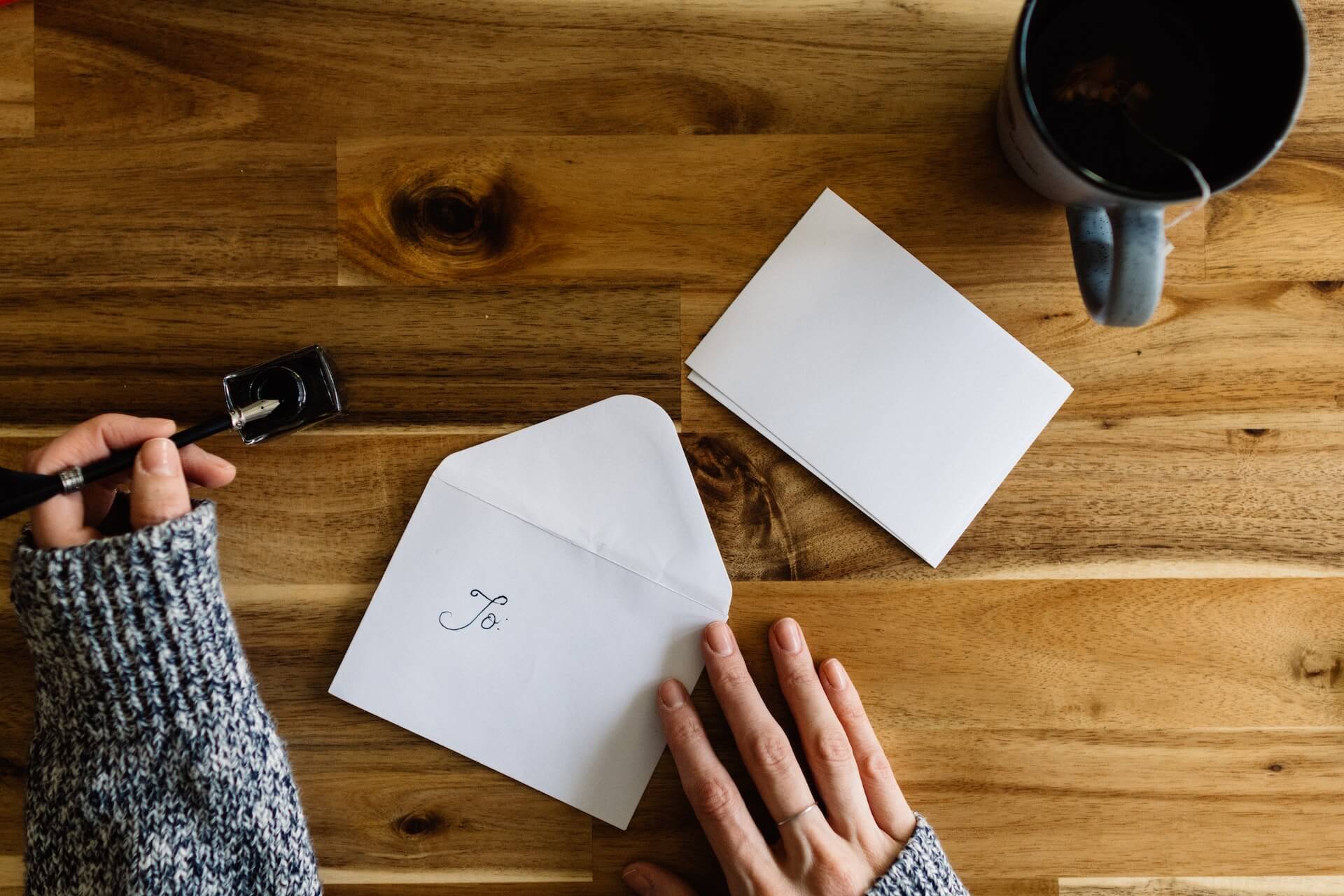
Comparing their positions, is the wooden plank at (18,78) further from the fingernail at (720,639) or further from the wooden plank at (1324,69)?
the wooden plank at (1324,69)

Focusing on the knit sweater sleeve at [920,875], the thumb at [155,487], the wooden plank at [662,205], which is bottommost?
the knit sweater sleeve at [920,875]

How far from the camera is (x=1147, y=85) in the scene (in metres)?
0.57

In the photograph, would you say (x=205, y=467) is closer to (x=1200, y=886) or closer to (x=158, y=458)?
(x=158, y=458)

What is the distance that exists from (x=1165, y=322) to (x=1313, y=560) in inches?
8.3

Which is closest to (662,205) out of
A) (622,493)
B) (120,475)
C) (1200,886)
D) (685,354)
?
(685,354)

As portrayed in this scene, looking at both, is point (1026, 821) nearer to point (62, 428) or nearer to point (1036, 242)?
point (1036, 242)

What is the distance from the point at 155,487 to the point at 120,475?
0.26 ft

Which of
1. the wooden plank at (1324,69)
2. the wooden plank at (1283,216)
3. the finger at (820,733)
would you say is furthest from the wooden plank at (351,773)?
the wooden plank at (1324,69)

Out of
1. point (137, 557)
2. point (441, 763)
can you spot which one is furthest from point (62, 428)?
point (441, 763)

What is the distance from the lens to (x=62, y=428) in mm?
648

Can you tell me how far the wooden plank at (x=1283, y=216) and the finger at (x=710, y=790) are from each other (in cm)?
51

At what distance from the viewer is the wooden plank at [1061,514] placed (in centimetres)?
66

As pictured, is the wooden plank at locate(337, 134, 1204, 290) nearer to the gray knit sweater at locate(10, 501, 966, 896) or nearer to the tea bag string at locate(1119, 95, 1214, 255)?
the tea bag string at locate(1119, 95, 1214, 255)

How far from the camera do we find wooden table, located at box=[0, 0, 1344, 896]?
2.13 feet
